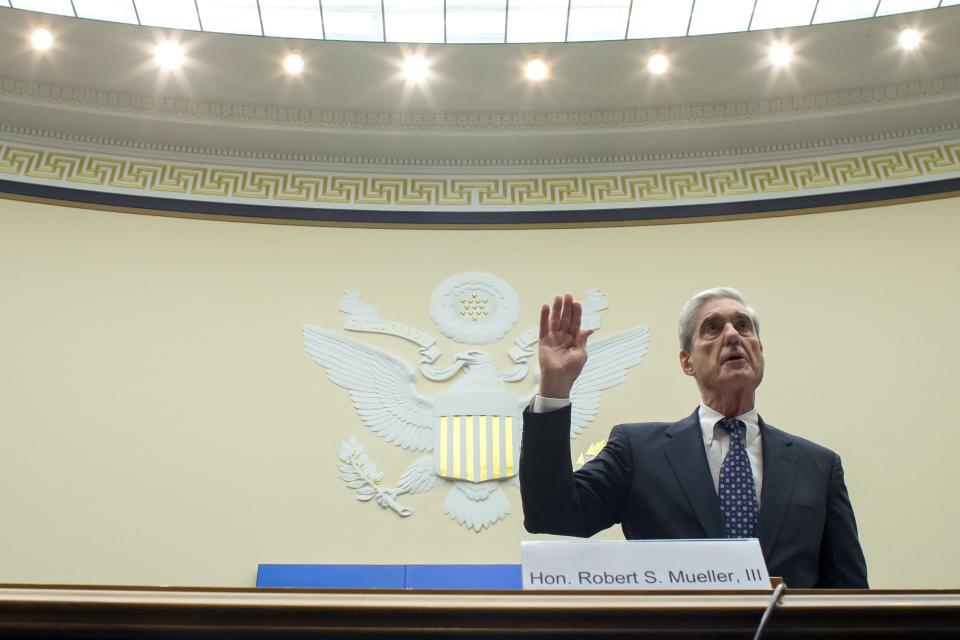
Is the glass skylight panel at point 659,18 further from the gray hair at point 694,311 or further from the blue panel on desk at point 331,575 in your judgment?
the gray hair at point 694,311

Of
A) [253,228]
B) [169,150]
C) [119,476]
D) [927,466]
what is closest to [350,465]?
[119,476]

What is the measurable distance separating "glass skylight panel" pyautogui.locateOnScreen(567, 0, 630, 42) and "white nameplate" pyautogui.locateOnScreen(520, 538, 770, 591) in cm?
631

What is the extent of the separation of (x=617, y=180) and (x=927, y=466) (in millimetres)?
3490

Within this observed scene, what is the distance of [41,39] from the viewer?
700 centimetres

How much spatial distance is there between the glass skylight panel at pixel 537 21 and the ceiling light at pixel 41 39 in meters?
3.68

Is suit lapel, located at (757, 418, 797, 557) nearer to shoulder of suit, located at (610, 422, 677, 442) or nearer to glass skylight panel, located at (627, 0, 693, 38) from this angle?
shoulder of suit, located at (610, 422, 677, 442)

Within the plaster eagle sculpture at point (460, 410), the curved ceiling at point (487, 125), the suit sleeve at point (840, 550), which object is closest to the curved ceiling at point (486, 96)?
the curved ceiling at point (487, 125)

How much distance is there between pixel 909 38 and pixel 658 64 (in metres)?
2.00

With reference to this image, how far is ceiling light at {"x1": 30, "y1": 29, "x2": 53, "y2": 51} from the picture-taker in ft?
22.8

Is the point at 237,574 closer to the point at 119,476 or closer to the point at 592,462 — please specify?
the point at 119,476

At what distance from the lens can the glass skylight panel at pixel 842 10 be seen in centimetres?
707

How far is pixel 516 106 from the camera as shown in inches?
307

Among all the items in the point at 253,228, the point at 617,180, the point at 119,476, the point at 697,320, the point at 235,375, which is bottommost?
the point at 697,320

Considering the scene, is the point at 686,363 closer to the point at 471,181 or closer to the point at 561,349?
the point at 561,349
